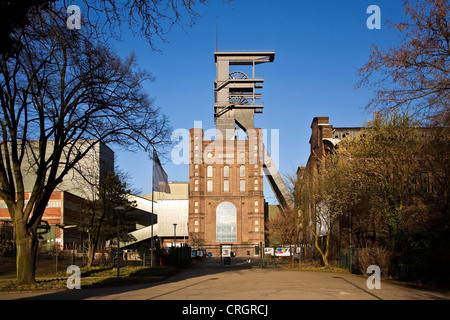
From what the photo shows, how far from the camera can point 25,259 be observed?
19.9 metres

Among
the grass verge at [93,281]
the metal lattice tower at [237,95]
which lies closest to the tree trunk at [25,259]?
the grass verge at [93,281]

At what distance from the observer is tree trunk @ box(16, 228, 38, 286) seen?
64.5 ft

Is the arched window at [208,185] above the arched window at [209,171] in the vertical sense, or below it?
below

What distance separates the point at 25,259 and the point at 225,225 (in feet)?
251

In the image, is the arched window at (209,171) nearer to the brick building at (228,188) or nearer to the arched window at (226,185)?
the brick building at (228,188)

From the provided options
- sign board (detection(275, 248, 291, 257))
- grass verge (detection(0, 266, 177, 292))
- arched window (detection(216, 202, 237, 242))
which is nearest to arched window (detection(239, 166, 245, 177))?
arched window (detection(216, 202, 237, 242))

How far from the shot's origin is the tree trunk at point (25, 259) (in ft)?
64.5

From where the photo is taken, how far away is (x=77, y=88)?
68.6 feet

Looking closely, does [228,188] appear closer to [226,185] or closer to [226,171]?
[226,185]

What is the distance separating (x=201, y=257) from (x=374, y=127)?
36370 mm

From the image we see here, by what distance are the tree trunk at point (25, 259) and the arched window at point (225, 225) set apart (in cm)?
7582

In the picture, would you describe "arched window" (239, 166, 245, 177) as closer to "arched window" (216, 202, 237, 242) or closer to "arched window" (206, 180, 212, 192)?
"arched window" (206, 180, 212, 192)
